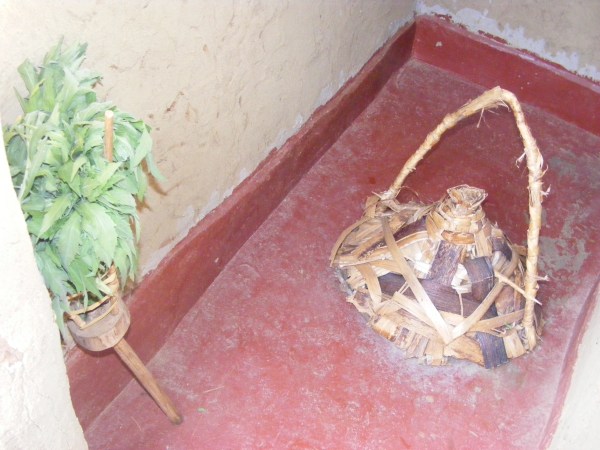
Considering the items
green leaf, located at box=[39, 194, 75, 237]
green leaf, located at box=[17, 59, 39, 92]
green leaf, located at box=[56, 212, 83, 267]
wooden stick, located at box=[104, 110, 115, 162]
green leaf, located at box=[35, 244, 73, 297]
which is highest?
green leaf, located at box=[17, 59, 39, 92]

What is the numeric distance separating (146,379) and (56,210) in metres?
0.80

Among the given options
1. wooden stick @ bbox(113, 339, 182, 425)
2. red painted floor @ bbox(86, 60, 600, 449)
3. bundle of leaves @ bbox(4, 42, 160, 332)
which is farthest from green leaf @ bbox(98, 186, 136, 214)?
red painted floor @ bbox(86, 60, 600, 449)

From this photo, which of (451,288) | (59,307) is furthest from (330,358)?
(59,307)

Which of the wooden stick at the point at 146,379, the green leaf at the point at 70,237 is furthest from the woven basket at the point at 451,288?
the green leaf at the point at 70,237

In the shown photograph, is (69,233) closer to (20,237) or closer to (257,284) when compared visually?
(20,237)

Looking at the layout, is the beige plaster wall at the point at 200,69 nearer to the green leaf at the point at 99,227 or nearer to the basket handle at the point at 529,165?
the green leaf at the point at 99,227

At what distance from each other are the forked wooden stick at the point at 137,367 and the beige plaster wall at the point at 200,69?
316 mm

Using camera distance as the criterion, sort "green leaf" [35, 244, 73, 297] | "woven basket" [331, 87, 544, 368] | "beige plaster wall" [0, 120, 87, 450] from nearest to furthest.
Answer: "beige plaster wall" [0, 120, 87, 450] < "green leaf" [35, 244, 73, 297] < "woven basket" [331, 87, 544, 368]

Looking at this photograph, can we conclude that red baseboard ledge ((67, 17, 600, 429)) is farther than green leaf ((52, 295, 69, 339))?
Yes

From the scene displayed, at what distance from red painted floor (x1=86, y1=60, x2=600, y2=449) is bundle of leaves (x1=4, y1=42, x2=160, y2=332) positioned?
98 centimetres

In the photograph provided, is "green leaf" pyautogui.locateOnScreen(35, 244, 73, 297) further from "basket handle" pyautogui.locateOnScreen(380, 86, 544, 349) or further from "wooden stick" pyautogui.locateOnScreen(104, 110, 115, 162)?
"basket handle" pyautogui.locateOnScreen(380, 86, 544, 349)

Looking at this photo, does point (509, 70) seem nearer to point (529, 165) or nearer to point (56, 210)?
point (529, 165)

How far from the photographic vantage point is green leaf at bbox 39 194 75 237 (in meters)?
1.26

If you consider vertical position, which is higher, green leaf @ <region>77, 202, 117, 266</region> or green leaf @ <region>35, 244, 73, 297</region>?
green leaf @ <region>77, 202, 117, 266</region>
